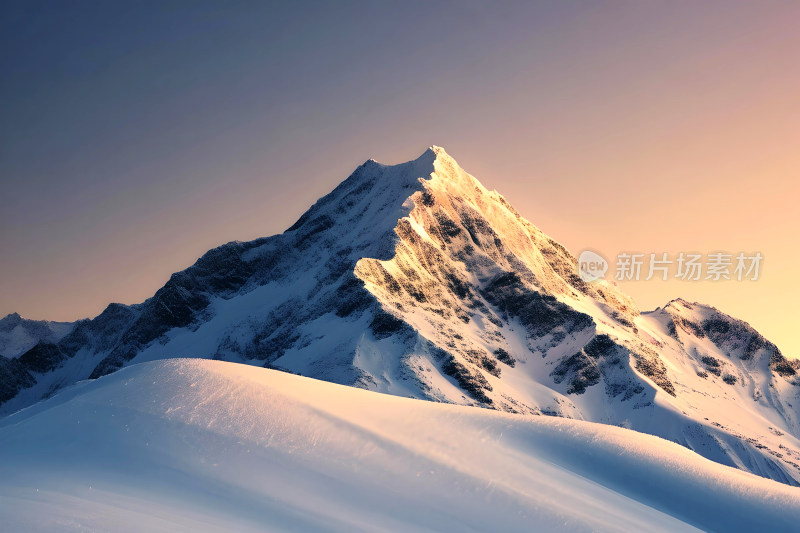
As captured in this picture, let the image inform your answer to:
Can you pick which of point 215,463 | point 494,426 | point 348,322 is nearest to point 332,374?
point 348,322

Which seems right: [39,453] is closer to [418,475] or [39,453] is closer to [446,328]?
[418,475]

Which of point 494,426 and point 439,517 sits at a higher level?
point 494,426

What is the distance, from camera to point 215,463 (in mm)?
30812

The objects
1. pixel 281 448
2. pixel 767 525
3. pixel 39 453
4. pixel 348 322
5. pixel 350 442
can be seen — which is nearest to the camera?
pixel 39 453

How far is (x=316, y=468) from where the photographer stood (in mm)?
32188

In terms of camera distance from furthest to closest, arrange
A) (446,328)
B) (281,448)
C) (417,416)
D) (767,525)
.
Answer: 1. (446,328)
2. (417,416)
3. (767,525)
4. (281,448)

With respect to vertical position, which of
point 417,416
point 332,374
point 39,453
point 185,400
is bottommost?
point 39,453

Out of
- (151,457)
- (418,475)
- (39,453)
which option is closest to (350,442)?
(418,475)

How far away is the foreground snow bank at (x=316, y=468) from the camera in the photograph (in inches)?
1092

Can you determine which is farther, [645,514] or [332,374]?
[332,374]

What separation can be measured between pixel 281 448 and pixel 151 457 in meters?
5.70

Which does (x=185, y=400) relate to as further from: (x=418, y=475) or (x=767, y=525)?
(x=767, y=525)

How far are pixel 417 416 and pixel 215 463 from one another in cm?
1381

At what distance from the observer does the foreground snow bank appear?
91.0 feet
